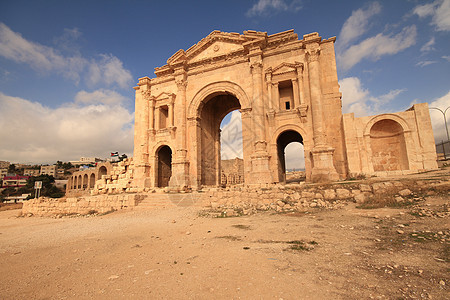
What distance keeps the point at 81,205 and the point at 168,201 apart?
544 cm

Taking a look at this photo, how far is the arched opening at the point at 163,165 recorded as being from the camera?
60.6ft

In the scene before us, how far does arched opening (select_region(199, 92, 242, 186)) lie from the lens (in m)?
17.3

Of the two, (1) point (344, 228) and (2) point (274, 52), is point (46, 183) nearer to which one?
(2) point (274, 52)

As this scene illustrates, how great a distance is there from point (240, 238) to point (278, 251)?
3.90 feet

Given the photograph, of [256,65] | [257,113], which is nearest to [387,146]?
[257,113]

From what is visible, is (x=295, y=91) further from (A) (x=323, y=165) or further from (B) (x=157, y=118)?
(B) (x=157, y=118)

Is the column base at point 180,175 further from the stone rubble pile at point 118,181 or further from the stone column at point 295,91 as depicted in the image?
the stone column at point 295,91

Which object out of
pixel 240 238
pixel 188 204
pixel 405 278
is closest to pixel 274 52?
pixel 188 204

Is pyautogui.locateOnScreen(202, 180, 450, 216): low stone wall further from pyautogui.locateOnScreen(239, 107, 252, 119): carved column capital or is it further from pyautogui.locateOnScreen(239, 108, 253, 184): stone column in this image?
pyautogui.locateOnScreen(239, 107, 252, 119): carved column capital

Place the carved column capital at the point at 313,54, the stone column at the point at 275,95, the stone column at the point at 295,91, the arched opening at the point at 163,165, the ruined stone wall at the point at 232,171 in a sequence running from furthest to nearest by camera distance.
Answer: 1. the ruined stone wall at the point at 232,171
2. the arched opening at the point at 163,165
3. the stone column at the point at 275,95
4. the stone column at the point at 295,91
5. the carved column capital at the point at 313,54

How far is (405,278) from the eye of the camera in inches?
99.7

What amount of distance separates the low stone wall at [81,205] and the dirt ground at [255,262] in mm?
6147

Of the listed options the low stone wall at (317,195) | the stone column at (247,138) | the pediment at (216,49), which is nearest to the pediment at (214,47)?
the pediment at (216,49)

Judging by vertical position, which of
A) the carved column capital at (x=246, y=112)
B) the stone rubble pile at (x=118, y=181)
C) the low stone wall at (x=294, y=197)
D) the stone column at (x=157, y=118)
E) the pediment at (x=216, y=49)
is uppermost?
the pediment at (x=216, y=49)
